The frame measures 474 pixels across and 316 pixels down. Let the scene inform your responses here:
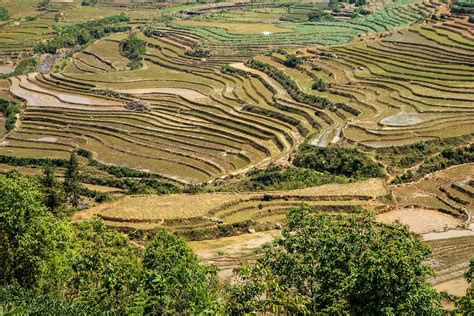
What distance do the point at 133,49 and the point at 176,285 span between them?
211 feet

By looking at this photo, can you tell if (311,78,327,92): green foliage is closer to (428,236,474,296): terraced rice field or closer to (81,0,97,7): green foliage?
(428,236,474,296): terraced rice field

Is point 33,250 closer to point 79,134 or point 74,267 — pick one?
point 74,267

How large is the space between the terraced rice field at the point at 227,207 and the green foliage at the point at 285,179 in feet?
4.30

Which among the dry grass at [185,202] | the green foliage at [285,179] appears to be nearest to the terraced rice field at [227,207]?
the dry grass at [185,202]

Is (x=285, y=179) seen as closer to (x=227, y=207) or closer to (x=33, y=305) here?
(x=227, y=207)

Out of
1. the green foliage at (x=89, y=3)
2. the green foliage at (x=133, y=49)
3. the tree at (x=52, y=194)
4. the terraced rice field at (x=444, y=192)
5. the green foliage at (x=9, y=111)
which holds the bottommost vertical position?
the green foliage at (x=89, y=3)

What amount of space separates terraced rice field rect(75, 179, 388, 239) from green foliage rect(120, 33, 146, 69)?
4178cm

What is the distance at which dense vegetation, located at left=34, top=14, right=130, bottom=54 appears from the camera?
79.8 meters

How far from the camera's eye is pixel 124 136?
46406 millimetres

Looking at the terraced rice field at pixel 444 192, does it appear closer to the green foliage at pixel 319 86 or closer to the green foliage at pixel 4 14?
the green foliage at pixel 319 86

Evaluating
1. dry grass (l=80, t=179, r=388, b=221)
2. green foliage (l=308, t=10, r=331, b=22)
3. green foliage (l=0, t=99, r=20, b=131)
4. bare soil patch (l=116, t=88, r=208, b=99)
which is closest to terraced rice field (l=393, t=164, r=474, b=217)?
dry grass (l=80, t=179, r=388, b=221)

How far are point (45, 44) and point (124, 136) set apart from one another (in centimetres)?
3993

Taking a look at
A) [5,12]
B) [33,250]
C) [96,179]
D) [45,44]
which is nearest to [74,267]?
[33,250]

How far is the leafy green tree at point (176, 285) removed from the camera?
13.8 m
